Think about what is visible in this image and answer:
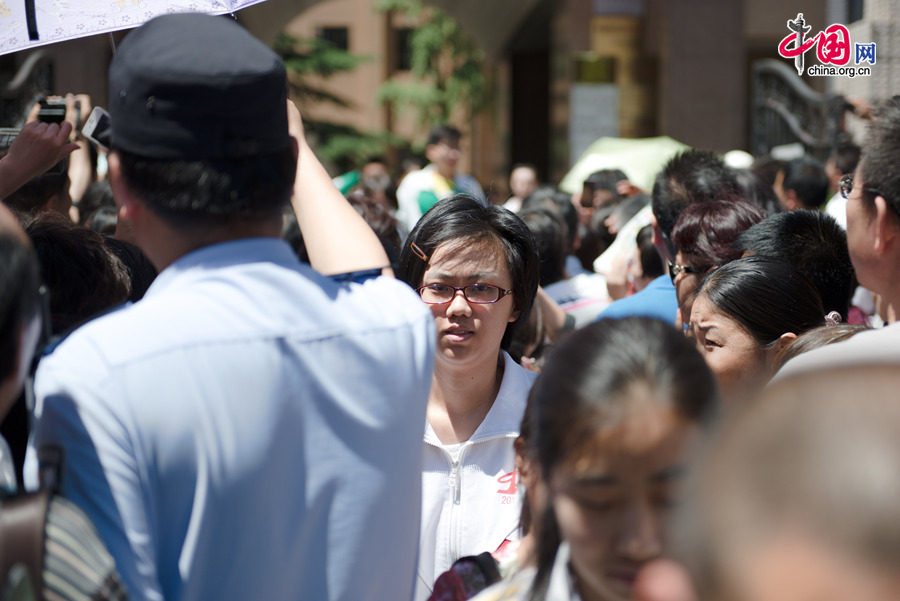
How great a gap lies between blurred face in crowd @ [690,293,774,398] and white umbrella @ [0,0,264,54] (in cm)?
153

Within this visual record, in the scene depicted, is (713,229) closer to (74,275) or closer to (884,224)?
(884,224)

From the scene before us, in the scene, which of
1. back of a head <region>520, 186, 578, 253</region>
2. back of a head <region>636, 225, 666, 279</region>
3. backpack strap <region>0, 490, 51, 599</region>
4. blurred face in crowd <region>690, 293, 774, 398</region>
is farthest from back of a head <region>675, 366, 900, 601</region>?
back of a head <region>520, 186, 578, 253</region>

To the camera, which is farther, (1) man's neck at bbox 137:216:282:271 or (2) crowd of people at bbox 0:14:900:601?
(1) man's neck at bbox 137:216:282:271

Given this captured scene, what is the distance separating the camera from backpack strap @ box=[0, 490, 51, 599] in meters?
1.39

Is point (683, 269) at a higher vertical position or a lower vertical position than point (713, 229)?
lower

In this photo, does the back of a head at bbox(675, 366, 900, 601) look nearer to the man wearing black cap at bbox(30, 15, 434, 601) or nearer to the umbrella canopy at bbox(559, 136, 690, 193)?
the man wearing black cap at bbox(30, 15, 434, 601)

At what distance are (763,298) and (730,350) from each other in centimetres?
18

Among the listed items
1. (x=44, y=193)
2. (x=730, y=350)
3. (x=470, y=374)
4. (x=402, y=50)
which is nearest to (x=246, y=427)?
(x=470, y=374)

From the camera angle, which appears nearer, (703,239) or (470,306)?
(470,306)

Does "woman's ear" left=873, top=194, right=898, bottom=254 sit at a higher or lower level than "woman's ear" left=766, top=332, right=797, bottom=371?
higher

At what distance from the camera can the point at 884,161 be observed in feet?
8.05

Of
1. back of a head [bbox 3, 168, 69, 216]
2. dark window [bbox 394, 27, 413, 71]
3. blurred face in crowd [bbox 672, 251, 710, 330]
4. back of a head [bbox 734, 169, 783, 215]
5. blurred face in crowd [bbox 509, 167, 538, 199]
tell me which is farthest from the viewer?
dark window [bbox 394, 27, 413, 71]

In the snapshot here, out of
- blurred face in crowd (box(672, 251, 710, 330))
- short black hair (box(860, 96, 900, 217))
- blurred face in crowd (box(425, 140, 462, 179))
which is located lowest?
blurred face in crowd (box(425, 140, 462, 179))

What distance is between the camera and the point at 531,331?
Answer: 15.1 feet
